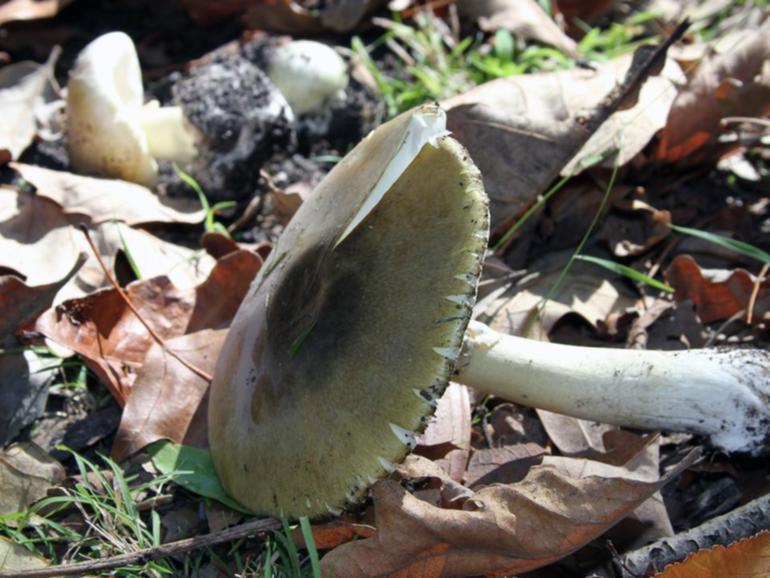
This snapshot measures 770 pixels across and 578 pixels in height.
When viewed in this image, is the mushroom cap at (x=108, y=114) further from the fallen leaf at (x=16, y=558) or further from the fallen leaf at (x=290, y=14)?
the fallen leaf at (x=16, y=558)

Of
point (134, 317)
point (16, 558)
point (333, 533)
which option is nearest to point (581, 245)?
point (333, 533)

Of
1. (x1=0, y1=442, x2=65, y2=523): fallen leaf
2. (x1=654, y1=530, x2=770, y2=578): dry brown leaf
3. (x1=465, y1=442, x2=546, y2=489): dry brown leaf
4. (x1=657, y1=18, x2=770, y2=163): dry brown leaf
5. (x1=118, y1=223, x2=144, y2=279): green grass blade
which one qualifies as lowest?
(x1=0, y1=442, x2=65, y2=523): fallen leaf

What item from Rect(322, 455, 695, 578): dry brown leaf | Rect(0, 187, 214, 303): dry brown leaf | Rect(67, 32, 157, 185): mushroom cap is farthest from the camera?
Rect(67, 32, 157, 185): mushroom cap

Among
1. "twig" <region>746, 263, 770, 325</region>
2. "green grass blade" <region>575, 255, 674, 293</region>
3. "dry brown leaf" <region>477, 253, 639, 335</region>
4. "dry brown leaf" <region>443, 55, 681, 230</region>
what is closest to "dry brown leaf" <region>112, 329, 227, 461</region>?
"dry brown leaf" <region>477, 253, 639, 335</region>

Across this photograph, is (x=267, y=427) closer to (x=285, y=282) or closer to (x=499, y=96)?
(x=285, y=282)

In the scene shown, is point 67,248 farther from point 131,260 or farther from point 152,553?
point 152,553

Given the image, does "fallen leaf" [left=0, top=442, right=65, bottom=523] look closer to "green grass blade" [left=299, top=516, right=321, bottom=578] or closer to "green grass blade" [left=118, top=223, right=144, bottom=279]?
"green grass blade" [left=118, top=223, right=144, bottom=279]
